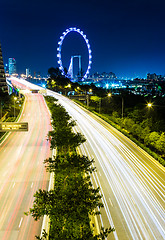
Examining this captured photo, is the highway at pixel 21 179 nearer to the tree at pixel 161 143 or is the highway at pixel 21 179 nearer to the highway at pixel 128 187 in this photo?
the highway at pixel 128 187

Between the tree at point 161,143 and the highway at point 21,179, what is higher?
the tree at point 161,143

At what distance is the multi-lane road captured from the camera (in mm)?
15164

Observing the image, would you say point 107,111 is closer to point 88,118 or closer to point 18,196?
point 88,118

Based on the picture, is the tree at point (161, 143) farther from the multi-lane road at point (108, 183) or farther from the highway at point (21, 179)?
the highway at point (21, 179)

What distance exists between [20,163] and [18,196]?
7.64 metres

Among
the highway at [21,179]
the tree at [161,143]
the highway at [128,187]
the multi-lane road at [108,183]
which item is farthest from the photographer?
the tree at [161,143]

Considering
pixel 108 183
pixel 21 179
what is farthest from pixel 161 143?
pixel 21 179

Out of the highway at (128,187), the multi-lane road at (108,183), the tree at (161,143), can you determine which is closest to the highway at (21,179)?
the multi-lane road at (108,183)

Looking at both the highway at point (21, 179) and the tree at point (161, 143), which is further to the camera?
the tree at point (161, 143)

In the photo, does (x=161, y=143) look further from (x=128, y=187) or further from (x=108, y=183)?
(x=108, y=183)

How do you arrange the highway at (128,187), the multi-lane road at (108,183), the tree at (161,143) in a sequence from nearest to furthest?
the multi-lane road at (108,183) → the highway at (128,187) → the tree at (161,143)

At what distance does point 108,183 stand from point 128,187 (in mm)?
1914

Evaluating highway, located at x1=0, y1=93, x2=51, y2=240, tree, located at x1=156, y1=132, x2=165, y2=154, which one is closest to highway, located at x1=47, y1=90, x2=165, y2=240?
tree, located at x1=156, y1=132, x2=165, y2=154

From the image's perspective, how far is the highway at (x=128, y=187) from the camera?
15352mm
